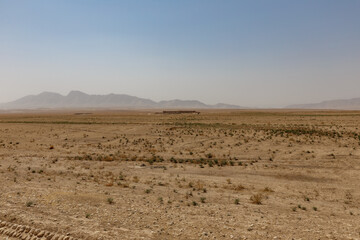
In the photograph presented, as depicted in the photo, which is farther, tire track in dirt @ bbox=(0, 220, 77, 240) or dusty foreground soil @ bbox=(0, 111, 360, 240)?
dusty foreground soil @ bbox=(0, 111, 360, 240)

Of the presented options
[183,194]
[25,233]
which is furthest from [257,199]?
[25,233]

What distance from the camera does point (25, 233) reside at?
325 inches

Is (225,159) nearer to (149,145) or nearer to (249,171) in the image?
(249,171)

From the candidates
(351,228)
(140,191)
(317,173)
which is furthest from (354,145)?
(140,191)

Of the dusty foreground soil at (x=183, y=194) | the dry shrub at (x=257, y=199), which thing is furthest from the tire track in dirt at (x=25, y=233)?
the dry shrub at (x=257, y=199)

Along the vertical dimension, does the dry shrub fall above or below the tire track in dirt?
below

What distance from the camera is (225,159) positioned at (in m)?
22.6

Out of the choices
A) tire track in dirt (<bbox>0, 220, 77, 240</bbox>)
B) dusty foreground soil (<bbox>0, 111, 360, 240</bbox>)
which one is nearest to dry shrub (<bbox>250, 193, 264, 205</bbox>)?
dusty foreground soil (<bbox>0, 111, 360, 240</bbox>)

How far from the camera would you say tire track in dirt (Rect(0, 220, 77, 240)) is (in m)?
7.97

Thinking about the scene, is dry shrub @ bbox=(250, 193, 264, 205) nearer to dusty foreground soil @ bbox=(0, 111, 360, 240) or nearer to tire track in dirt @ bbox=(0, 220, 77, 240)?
dusty foreground soil @ bbox=(0, 111, 360, 240)

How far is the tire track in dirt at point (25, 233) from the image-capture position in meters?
7.97

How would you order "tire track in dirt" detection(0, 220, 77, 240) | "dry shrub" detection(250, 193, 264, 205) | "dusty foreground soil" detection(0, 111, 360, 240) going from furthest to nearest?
"dry shrub" detection(250, 193, 264, 205) < "dusty foreground soil" detection(0, 111, 360, 240) < "tire track in dirt" detection(0, 220, 77, 240)

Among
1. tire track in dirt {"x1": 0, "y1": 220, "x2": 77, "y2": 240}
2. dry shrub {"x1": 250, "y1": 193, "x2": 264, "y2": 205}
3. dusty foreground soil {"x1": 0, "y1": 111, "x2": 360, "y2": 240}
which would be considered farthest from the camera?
dry shrub {"x1": 250, "y1": 193, "x2": 264, "y2": 205}

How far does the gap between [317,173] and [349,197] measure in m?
5.09
